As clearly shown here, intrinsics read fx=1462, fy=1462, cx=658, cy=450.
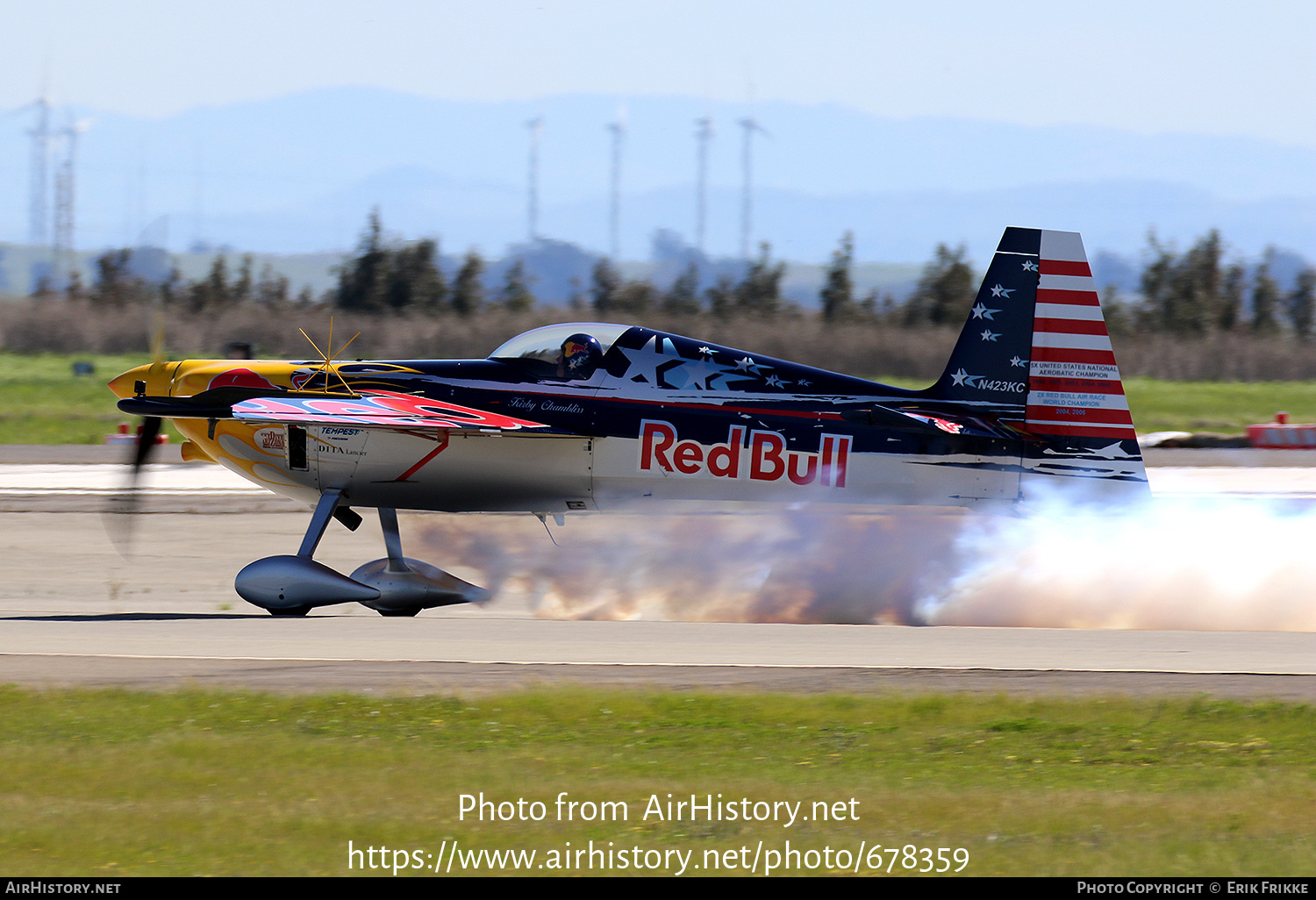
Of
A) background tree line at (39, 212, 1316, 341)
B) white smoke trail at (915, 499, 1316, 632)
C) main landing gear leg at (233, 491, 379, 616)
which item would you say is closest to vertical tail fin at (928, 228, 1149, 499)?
white smoke trail at (915, 499, 1316, 632)

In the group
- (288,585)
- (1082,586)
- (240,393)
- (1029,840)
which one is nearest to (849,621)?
(1082,586)

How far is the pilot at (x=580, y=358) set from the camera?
14.2 metres

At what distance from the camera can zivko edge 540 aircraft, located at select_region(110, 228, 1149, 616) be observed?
13.6 m

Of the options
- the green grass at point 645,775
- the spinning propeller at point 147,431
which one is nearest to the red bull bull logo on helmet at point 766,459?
the green grass at point 645,775

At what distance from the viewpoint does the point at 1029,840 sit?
6.67 meters

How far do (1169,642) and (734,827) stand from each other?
667 cm

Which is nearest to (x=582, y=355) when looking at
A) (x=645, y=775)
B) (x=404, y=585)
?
(x=404, y=585)

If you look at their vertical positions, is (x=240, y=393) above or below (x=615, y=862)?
above

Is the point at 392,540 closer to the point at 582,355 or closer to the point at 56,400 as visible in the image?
the point at 582,355

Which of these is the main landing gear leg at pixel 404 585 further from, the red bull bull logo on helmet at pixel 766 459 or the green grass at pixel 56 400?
the green grass at pixel 56 400

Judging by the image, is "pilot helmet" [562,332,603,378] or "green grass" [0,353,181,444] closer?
"pilot helmet" [562,332,603,378]

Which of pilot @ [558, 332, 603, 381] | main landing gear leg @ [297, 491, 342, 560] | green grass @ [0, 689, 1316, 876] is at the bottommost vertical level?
green grass @ [0, 689, 1316, 876]

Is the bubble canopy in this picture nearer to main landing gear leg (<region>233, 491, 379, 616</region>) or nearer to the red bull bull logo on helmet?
the red bull bull logo on helmet

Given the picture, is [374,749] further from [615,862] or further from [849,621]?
[849,621]
